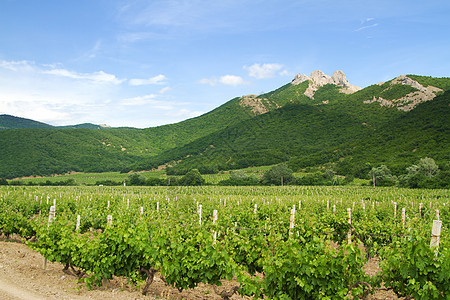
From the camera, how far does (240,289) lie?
463cm

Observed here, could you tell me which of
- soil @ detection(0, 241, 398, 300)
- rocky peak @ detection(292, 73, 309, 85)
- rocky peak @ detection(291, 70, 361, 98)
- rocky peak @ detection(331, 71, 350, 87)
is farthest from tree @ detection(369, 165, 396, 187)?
rocky peak @ detection(331, 71, 350, 87)

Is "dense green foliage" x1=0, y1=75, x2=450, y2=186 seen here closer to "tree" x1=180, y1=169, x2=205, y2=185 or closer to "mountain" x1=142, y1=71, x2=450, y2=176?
"mountain" x1=142, y1=71, x2=450, y2=176

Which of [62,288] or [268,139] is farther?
[268,139]

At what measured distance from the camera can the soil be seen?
545cm

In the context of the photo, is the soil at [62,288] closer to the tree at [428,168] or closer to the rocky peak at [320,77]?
the tree at [428,168]

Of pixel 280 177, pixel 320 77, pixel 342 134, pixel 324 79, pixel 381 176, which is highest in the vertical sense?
pixel 320 77

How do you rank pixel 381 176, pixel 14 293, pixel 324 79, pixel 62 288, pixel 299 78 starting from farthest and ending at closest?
pixel 299 78
pixel 324 79
pixel 381 176
pixel 62 288
pixel 14 293

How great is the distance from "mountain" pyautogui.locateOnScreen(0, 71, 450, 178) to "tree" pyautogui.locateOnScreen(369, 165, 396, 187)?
8.04 metres

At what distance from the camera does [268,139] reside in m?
93.9

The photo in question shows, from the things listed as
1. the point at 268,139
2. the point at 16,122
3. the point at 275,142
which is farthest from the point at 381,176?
the point at 16,122

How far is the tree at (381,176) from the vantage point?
44.1 meters

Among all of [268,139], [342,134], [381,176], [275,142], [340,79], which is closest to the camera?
[381,176]

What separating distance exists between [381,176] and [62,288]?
48667 millimetres

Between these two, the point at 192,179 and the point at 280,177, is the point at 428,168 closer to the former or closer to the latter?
the point at 280,177
